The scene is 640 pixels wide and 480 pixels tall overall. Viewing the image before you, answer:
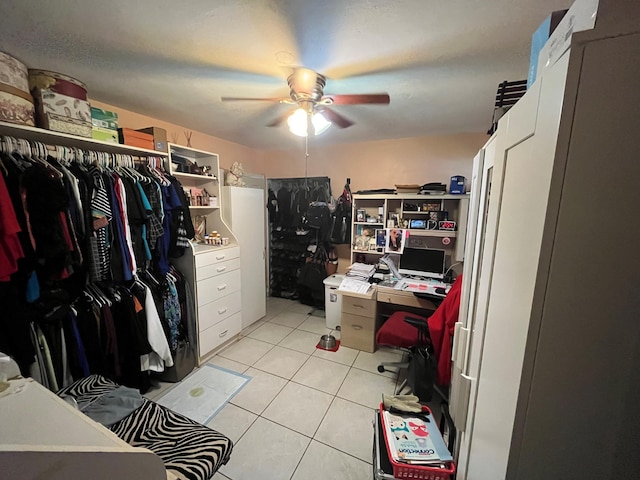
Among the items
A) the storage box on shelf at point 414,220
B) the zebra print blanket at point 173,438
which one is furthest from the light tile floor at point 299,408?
the storage box on shelf at point 414,220

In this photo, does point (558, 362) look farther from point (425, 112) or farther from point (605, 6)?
point (425, 112)

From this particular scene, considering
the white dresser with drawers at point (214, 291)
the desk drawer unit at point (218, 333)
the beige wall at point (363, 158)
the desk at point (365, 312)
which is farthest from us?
the beige wall at point (363, 158)

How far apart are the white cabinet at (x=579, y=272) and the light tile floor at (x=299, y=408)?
1.39 meters

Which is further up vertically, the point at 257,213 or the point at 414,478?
the point at 257,213

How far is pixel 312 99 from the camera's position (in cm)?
161

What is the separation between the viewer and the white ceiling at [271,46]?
1.03 m

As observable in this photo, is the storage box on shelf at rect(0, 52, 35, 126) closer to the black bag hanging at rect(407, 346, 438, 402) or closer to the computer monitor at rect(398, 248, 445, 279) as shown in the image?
the black bag hanging at rect(407, 346, 438, 402)

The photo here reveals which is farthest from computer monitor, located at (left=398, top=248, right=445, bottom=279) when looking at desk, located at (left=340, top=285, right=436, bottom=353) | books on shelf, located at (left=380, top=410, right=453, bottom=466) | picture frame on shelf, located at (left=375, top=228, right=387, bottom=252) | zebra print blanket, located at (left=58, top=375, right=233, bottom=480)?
zebra print blanket, located at (left=58, top=375, right=233, bottom=480)

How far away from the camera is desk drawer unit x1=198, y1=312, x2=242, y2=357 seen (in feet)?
7.87

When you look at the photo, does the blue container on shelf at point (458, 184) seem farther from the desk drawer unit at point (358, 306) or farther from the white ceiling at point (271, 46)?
the desk drawer unit at point (358, 306)

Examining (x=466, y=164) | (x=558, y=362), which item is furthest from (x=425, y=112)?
(x=558, y=362)

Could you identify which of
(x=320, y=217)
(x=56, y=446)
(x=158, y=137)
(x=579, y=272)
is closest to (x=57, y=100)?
(x=158, y=137)

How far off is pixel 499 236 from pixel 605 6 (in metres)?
0.50

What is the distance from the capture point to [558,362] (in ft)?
1.50
